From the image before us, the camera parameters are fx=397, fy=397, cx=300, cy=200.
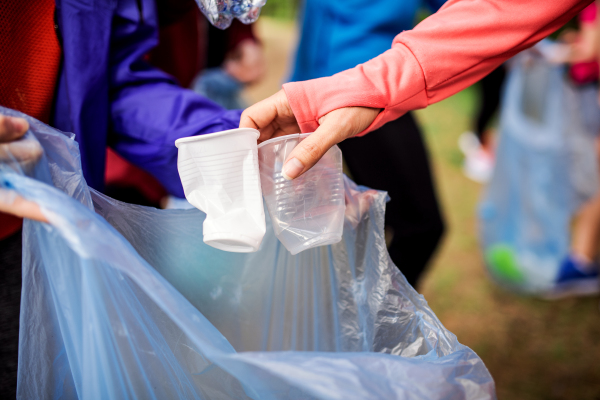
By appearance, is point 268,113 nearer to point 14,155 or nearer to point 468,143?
point 14,155

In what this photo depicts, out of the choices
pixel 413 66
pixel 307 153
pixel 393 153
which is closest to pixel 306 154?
pixel 307 153

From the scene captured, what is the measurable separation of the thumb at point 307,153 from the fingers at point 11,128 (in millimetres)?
298

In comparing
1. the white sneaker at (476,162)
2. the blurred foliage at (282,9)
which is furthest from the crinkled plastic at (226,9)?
the blurred foliage at (282,9)

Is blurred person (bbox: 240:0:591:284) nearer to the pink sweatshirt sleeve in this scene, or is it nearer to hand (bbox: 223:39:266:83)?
the pink sweatshirt sleeve

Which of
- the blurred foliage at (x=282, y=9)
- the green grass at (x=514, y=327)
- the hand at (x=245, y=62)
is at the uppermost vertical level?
the blurred foliage at (x=282, y=9)

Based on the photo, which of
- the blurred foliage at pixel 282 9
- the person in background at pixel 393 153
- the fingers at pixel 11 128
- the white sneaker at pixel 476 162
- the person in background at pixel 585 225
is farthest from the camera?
the blurred foliage at pixel 282 9

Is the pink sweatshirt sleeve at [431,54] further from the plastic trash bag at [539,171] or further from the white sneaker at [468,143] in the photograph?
the white sneaker at [468,143]

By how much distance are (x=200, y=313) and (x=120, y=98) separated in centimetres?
39

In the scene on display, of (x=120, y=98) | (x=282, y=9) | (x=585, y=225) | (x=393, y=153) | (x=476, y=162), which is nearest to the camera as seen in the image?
(x=120, y=98)

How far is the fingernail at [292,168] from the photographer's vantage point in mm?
490

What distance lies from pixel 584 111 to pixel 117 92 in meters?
1.47

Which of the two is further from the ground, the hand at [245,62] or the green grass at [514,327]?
the hand at [245,62]

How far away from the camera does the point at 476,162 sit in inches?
89.0

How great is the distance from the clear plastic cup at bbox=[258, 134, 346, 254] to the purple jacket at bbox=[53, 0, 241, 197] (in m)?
0.11
